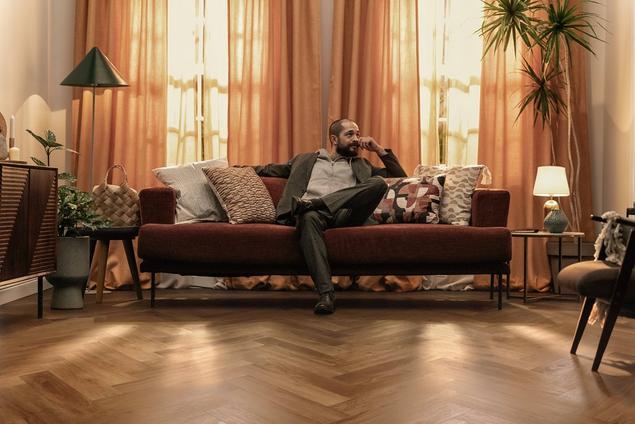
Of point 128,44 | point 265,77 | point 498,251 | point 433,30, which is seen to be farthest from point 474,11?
point 128,44

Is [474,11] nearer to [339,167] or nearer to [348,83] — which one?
[348,83]

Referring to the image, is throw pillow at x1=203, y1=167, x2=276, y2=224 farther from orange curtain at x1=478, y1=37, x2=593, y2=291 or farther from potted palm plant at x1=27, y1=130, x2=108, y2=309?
orange curtain at x1=478, y1=37, x2=593, y2=291

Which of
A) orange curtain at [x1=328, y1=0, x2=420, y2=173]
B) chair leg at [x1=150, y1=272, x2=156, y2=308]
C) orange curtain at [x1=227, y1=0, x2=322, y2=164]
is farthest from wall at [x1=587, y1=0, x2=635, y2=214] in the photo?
chair leg at [x1=150, y1=272, x2=156, y2=308]

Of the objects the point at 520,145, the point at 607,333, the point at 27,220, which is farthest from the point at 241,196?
the point at 607,333

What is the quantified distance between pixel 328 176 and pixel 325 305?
3.54 feet

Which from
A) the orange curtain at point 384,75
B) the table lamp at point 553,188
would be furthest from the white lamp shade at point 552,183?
the orange curtain at point 384,75

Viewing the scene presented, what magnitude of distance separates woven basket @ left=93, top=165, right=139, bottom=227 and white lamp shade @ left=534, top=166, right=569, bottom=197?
102 inches

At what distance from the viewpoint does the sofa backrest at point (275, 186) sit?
4.43 m

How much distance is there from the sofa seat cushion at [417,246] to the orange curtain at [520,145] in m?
1.27

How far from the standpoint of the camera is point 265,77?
16.7ft

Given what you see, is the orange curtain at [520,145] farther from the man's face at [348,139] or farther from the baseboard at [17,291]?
the baseboard at [17,291]

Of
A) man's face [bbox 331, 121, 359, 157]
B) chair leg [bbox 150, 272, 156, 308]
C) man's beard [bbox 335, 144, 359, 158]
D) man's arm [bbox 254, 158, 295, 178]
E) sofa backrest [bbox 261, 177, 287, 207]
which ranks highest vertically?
man's face [bbox 331, 121, 359, 157]

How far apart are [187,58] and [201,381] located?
354 centimetres

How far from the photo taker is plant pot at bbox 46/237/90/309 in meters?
3.73
